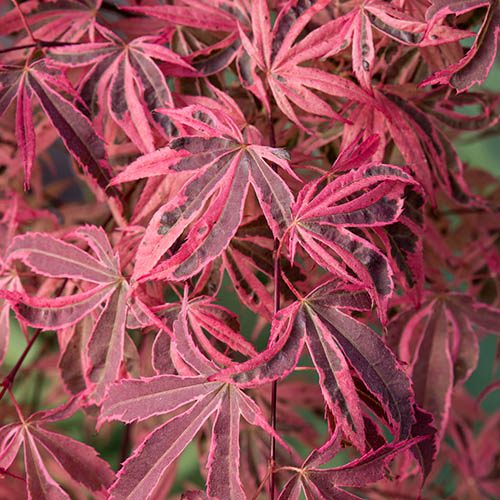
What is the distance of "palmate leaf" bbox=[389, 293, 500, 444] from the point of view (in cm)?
47

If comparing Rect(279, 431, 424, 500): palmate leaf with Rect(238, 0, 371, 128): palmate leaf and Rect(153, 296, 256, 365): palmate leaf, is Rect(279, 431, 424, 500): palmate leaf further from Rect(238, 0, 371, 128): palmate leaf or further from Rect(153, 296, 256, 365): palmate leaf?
Rect(238, 0, 371, 128): palmate leaf

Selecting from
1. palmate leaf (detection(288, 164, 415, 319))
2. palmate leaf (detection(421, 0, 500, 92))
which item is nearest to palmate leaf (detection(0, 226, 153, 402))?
palmate leaf (detection(288, 164, 415, 319))

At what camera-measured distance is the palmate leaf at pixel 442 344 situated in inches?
18.7

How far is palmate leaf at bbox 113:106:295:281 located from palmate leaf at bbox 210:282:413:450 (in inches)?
2.0

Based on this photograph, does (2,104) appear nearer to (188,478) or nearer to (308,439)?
(308,439)

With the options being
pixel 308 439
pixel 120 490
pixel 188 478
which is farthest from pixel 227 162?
pixel 188 478

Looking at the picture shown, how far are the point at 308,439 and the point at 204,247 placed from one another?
14.8 inches

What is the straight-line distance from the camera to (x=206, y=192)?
35cm

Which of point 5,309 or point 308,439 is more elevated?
point 5,309

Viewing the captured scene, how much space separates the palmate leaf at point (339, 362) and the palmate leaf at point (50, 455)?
0.14 meters

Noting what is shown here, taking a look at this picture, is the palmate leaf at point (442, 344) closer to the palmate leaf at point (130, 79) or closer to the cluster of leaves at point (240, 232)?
the cluster of leaves at point (240, 232)

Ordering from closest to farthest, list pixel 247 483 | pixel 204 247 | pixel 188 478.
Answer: pixel 204 247 < pixel 247 483 < pixel 188 478

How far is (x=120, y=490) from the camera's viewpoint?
1.12 feet

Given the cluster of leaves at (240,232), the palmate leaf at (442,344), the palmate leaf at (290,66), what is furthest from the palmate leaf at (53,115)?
the palmate leaf at (442,344)
